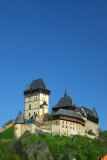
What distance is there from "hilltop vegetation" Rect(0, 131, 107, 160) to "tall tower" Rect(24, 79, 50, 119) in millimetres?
15569

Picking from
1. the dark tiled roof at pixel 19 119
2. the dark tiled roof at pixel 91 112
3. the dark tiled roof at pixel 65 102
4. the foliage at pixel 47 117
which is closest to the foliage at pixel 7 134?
the dark tiled roof at pixel 19 119

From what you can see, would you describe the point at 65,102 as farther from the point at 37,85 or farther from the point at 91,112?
the point at 91,112

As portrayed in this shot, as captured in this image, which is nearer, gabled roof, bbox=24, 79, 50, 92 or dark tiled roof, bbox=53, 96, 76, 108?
dark tiled roof, bbox=53, 96, 76, 108

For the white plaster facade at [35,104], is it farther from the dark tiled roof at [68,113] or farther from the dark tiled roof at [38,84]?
the dark tiled roof at [68,113]

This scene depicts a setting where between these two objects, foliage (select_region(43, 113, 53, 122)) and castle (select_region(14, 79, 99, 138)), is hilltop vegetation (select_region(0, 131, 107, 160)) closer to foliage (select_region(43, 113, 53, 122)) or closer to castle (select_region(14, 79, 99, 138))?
castle (select_region(14, 79, 99, 138))

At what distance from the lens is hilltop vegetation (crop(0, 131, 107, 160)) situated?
62.7m

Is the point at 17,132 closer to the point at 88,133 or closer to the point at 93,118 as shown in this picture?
the point at 88,133

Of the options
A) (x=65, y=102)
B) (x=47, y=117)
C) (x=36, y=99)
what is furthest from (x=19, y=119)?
(x=36, y=99)

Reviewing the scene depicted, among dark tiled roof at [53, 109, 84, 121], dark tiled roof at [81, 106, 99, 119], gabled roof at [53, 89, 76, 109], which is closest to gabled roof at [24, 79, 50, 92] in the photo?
gabled roof at [53, 89, 76, 109]

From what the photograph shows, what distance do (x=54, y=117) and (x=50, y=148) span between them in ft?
37.2

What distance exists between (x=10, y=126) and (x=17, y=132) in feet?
39.3

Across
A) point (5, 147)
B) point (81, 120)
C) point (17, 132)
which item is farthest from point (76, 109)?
point (5, 147)

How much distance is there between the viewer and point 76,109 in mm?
85188

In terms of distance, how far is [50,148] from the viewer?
2616 inches
